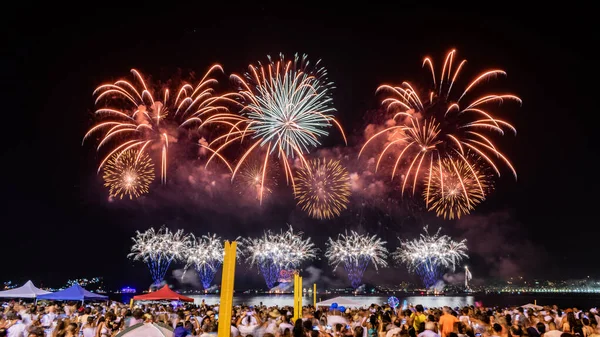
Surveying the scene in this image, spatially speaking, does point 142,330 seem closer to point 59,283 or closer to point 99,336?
point 99,336

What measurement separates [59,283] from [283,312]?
16444 centimetres

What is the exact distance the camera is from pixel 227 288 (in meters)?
7.90

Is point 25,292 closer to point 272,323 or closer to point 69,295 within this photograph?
point 69,295

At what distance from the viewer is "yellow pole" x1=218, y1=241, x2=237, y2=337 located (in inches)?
304

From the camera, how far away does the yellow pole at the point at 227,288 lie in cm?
773

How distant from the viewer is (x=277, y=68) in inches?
1225

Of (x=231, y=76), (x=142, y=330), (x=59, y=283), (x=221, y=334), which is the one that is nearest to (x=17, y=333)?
(x=142, y=330)

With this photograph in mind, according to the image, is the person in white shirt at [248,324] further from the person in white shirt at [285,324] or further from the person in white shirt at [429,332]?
the person in white shirt at [429,332]

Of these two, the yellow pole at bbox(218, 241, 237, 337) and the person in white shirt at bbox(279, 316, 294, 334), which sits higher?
the yellow pole at bbox(218, 241, 237, 337)

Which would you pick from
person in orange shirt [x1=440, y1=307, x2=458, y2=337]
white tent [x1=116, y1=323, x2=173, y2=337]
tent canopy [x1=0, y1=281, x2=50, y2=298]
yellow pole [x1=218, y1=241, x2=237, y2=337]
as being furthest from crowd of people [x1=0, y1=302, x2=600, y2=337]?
tent canopy [x1=0, y1=281, x2=50, y2=298]

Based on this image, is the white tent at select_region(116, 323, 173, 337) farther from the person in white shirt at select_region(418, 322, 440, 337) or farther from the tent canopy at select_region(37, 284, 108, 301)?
the tent canopy at select_region(37, 284, 108, 301)

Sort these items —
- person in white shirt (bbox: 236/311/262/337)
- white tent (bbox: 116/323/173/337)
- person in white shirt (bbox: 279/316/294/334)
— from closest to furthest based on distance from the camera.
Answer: white tent (bbox: 116/323/173/337) → person in white shirt (bbox: 279/316/294/334) → person in white shirt (bbox: 236/311/262/337)

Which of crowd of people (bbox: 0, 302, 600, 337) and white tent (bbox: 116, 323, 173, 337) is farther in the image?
crowd of people (bbox: 0, 302, 600, 337)

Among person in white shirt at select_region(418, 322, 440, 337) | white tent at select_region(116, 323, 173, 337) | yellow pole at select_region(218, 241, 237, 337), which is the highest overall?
yellow pole at select_region(218, 241, 237, 337)
